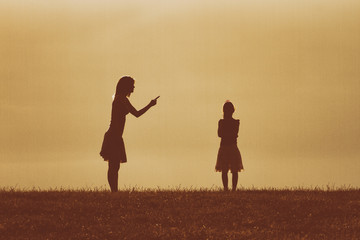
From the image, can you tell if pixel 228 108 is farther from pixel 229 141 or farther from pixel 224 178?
pixel 224 178

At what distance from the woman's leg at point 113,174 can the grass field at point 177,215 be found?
1.20ft

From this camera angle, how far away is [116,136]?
60.1 feet

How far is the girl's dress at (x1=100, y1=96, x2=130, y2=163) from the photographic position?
18.2 m

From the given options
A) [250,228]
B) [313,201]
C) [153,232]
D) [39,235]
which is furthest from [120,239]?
[313,201]

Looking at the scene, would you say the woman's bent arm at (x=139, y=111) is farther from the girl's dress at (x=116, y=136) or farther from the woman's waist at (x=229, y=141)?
the woman's waist at (x=229, y=141)

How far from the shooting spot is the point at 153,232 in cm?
1466

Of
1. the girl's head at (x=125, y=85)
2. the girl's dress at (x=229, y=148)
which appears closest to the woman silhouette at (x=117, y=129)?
the girl's head at (x=125, y=85)

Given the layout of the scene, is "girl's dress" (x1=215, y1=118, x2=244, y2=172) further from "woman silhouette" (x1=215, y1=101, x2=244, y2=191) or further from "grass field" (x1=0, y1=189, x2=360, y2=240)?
"grass field" (x1=0, y1=189, x2=360, y2=240)

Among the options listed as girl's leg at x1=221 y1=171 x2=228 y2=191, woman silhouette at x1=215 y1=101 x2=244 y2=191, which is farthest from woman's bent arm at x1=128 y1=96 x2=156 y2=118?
girl's leg at x1=221 y1=171 x2=228 y2=191

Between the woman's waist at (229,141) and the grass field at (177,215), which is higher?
the woman's waist at (229,141)

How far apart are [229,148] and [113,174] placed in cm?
393

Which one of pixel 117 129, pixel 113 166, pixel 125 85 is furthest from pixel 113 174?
pixel 125 85

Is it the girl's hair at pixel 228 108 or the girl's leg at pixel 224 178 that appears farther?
the girl's leg at pixel 224 178

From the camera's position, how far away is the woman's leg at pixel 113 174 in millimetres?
18312
